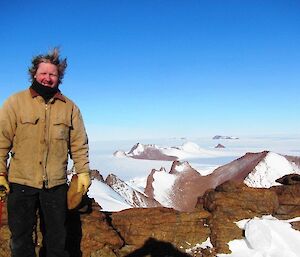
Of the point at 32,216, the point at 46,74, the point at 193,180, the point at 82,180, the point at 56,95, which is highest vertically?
the point at 46,74

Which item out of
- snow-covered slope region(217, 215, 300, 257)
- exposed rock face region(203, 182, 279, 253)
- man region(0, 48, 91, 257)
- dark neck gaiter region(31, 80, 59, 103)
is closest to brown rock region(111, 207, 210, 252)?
exposed rock face region(203, 182, 279, 253)

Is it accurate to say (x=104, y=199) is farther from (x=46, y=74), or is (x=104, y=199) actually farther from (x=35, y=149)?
(x=46, y=74)

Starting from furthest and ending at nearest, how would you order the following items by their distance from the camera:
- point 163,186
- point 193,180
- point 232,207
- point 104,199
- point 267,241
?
point 193,180, point 163,186, point 104,199, point 232,207, point 267,241

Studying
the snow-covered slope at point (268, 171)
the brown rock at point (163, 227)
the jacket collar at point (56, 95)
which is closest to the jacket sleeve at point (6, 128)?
the jacket collar at point (56, 95)

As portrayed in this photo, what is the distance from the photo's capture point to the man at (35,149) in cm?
594

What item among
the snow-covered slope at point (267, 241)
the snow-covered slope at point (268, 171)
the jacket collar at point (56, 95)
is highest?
the jacket collar at point (56, 95)

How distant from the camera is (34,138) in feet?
19.6

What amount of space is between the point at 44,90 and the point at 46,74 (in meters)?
0.26

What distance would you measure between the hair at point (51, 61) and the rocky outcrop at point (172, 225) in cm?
426

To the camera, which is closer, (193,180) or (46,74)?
(46,74)

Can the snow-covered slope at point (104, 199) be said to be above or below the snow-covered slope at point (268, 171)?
above

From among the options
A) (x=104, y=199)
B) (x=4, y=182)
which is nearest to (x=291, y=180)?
A: (x=4, y=182)

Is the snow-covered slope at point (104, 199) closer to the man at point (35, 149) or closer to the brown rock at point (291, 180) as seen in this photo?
the brown rock at point (291, 180)

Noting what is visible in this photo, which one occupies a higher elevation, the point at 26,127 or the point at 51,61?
the point at 51,61
